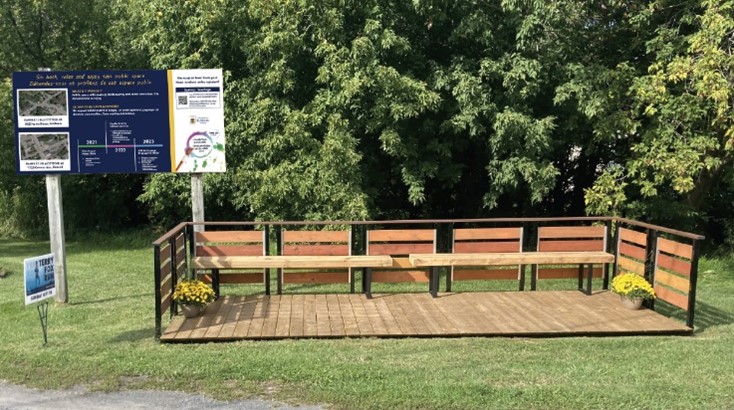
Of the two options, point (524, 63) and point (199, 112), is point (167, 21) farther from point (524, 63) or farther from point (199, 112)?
point (524, 63)

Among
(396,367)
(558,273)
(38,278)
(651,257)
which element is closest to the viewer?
(396,367)

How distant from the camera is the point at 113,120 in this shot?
818 centimetres

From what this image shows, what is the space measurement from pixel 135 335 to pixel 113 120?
3.14 m

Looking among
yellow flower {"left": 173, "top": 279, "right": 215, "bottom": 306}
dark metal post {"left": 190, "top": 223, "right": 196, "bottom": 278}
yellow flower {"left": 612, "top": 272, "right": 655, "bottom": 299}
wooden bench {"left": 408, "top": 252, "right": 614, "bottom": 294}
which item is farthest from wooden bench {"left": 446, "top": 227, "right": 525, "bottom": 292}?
dark metal post {"left": 190, "top": 223, "right": 196, "bottom": 278}

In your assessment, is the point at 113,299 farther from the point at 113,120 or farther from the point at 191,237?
the point at 113,120

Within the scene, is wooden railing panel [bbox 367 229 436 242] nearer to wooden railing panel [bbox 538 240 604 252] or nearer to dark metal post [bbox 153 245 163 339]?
wooden railing panel [bbox 538 240 604 252]

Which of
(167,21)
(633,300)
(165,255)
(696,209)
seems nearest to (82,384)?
(165,255)

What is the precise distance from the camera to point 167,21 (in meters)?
11.9

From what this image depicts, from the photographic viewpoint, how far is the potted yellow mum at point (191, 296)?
22.4 ft

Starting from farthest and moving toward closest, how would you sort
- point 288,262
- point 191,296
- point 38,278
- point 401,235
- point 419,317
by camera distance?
point 401,235 < point 288,262 < point 419,317 < point 191,296 < point 38,278

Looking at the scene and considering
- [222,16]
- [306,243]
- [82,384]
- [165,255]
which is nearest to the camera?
[82,384]

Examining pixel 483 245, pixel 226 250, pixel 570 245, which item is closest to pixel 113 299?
pixel 226 250

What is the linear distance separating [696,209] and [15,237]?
1945 centimetres

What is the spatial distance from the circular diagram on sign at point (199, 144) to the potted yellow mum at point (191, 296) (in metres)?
2.17
